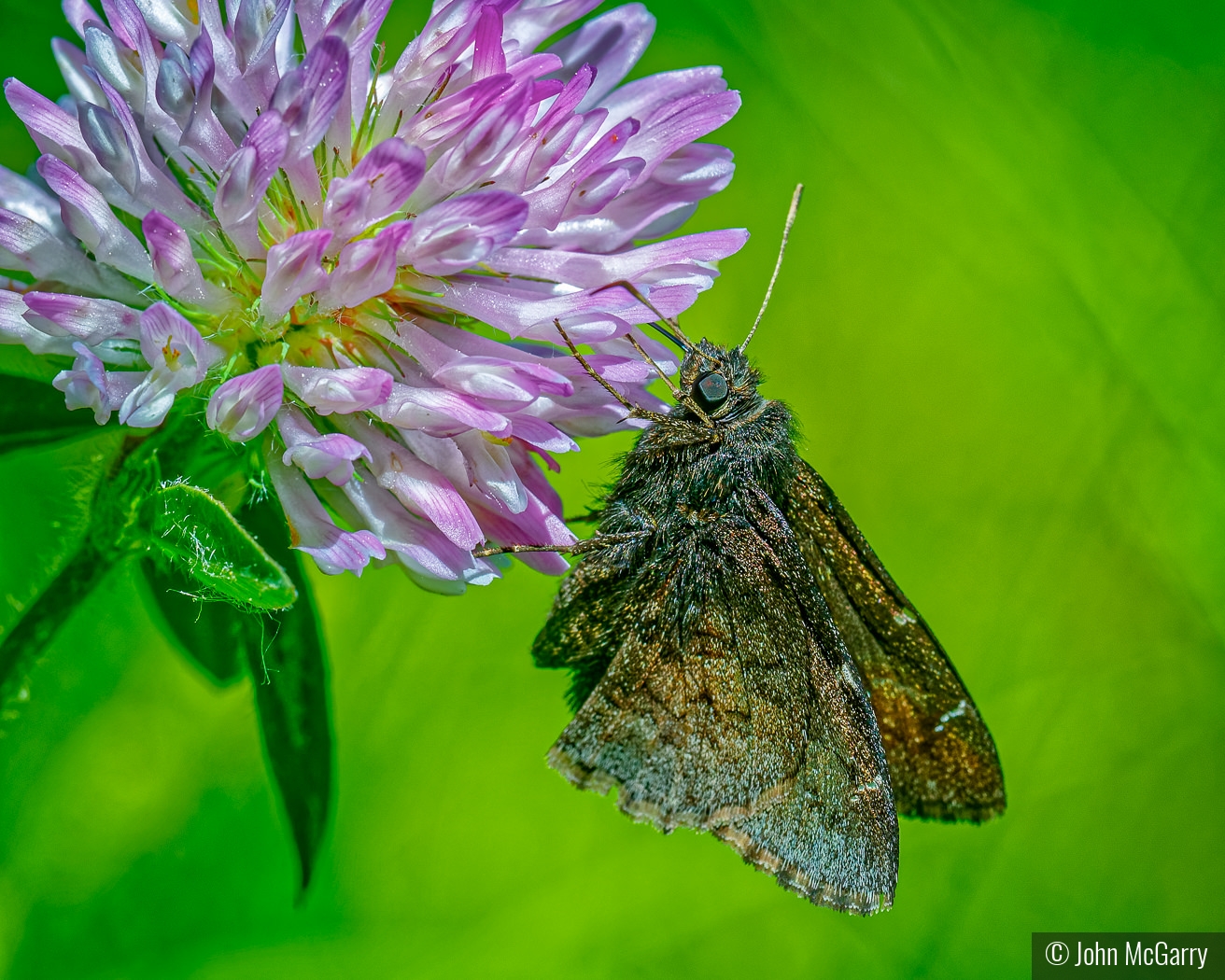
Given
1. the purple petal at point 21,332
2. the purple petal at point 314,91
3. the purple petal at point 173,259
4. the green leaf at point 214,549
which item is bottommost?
the green leaf at point 214,549

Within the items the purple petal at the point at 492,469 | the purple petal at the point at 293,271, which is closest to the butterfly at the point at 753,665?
the purple petal at the point at 492,469

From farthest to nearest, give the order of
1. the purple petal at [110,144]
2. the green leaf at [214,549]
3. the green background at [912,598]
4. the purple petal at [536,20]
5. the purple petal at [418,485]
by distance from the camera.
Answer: the green background at [912,598]
the purple petal at [536,20]
the purple petal at [418,485]
the purple petal at [110,144]
the green leaf at [214,549]

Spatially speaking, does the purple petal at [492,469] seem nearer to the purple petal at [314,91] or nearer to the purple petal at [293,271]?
the purple petal at [293,271]

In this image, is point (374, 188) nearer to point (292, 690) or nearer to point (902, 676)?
point (292, 690)

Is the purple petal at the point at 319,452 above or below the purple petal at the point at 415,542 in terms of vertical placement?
above

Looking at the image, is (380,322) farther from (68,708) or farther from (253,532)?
(68,708)

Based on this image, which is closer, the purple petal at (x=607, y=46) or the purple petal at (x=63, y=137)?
the purple petal at (x=63, y=137)

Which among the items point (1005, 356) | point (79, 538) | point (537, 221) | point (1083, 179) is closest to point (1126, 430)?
point (1005, 356)
